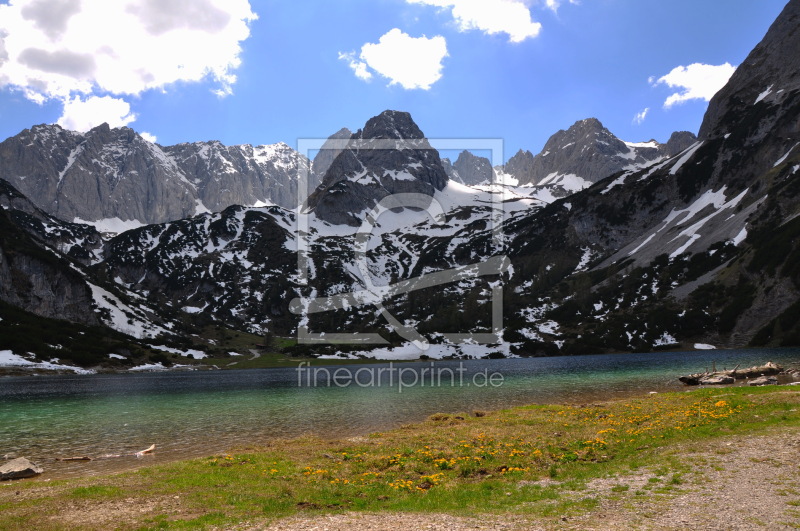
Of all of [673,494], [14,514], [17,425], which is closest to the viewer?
[673,494]

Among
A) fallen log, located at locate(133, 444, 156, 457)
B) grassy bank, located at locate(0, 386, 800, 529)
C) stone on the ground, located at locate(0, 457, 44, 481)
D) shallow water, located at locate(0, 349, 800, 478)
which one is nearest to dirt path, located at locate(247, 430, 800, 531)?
grassy bank, located at locate(0, 386, 800, 529)

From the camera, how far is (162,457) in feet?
112

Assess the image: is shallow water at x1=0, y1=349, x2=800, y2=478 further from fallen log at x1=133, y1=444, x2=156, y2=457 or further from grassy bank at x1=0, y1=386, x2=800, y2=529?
grassy bank at x1=0, y1=386, x2=800, y2=529

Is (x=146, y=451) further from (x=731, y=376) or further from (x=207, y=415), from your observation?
(x=731, y=376)

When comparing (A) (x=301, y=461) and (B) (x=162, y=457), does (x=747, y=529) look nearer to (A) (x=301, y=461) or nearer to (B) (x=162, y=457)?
Answer: (A) (x=301, y=461)

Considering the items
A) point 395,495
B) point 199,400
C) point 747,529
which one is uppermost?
point 747,529

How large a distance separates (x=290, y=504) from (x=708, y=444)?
818 inches

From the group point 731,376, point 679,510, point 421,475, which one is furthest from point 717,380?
point 679,510

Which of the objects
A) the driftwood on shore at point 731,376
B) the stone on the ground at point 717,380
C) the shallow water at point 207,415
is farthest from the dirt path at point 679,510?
the driftwood on shore at point 731,376

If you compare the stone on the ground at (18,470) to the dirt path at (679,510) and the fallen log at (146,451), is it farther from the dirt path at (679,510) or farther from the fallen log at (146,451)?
the dirt path at (679,510)

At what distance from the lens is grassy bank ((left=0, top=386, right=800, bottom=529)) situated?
1739 cm

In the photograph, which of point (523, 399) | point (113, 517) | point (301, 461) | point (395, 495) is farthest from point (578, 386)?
point (113, 517)

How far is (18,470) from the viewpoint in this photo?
28.2 m

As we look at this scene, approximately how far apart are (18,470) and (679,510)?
111ft
